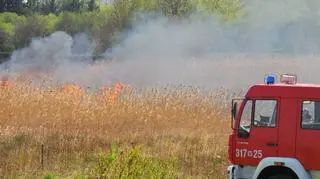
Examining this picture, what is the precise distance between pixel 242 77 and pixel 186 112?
9672mm

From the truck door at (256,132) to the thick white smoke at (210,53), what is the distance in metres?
13.6

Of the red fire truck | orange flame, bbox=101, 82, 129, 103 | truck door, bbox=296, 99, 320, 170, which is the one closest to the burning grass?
orange flame, bbox=101, 82, 129, 103

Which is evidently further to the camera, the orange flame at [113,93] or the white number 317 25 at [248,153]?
the orange flame at [113,93]

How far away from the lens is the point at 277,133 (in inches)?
410

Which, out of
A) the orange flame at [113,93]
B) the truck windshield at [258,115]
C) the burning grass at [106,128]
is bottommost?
the burning grass at [106,128]

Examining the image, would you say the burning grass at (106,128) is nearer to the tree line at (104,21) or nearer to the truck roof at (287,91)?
the truck roof at (287,91)

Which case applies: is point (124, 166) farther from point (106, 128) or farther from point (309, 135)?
point (106, 128)

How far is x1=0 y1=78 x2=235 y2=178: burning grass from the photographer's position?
13117 millimetres

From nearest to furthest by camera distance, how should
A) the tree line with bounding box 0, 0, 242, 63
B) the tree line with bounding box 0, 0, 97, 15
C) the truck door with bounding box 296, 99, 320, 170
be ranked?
1. the truck door with bounding box 296, 99, 320, 170
2. the tree line with bounding box 0, 0, 242, 63
3. the tree line with bounding box 0, 0, 97, 15

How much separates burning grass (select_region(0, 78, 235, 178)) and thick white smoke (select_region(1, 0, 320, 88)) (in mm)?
7301

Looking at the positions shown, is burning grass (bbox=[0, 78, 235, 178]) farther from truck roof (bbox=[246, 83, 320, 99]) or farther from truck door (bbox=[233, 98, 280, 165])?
truck roof (bbox=[246, 83, 320, 99])

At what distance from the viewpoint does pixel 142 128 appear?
15.9 metres

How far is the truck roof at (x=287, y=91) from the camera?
10.4 meters

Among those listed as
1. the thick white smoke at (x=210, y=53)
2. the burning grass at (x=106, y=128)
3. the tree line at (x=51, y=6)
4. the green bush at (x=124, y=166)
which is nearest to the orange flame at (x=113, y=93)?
the burning grass at (x=106, y=128)
